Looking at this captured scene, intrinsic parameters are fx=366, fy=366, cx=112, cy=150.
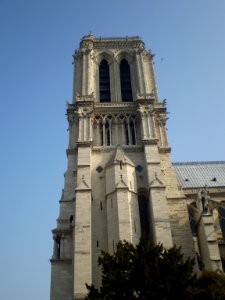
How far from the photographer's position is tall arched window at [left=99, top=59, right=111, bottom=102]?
43.7m

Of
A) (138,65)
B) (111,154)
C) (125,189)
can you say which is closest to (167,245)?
(125,189)

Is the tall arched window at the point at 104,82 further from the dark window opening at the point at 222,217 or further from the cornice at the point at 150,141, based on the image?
the dark window opening at the point at 222,217

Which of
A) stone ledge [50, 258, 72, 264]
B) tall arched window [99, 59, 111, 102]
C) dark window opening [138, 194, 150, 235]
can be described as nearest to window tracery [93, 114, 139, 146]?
tall arched window [99, 59, 111, 102]

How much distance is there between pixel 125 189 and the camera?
32.3m

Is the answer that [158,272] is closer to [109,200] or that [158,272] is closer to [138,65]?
[109,200]

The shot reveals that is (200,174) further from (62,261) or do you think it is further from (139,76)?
(62,261)

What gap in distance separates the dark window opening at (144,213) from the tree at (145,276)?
10.3 metres

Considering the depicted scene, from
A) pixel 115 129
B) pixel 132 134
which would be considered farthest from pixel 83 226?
pixel 132 134

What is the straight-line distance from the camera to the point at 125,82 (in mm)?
45375

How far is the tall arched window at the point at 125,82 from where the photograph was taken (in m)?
43.8

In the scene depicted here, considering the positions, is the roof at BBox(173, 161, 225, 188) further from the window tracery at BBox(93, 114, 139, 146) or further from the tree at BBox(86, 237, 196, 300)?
the tree at BBox(86, 237, 196, 300)

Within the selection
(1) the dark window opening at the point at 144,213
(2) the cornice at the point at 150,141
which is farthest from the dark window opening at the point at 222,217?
(2) the cornice at the point at 150,141

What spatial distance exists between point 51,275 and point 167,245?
10188 millimetres

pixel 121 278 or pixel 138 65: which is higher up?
pixel 138 65
